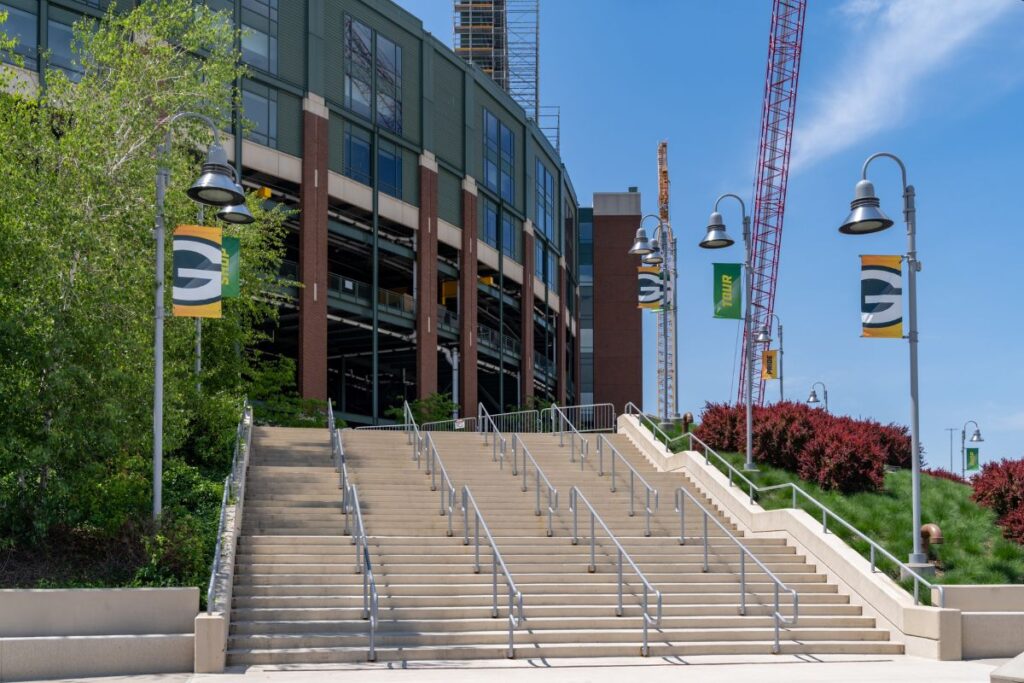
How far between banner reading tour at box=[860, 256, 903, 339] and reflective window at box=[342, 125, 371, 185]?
29.4 metres

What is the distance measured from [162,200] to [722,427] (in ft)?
47.5

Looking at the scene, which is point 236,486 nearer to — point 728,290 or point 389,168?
point 728,290

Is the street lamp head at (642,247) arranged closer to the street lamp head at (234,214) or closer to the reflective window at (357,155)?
the street lamp head at (234,214)

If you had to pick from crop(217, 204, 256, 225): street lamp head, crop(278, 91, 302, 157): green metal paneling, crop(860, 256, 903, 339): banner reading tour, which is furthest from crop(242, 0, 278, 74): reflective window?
crop(860, 256, 903, 339): banner reading tour

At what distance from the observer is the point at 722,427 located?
26172 mm

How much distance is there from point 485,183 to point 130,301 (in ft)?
119

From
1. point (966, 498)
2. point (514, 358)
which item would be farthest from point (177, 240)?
point (514, 358)

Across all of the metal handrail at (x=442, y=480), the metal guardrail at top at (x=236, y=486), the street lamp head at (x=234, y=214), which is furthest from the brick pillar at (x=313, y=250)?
the street lamp head at (x=234, y=214)

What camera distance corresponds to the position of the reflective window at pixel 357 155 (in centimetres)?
4403

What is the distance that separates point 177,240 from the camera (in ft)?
54.4

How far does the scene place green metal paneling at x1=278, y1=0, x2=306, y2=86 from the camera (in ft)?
135

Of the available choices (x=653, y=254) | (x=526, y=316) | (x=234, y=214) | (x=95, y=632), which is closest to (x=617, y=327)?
(x=526, y=316)

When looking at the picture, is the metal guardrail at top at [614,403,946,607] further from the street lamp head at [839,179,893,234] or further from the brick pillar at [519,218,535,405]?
the brick pillar at [519,218,535,405]

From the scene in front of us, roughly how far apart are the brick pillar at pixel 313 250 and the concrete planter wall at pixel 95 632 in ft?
85.8
